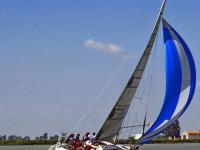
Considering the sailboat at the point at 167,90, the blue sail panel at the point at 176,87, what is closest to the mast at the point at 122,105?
the sailboat at the point at 167,90

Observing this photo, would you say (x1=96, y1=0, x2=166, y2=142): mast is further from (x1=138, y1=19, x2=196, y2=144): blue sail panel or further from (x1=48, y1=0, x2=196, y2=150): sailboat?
(x1=138, y1=19, x2=196, y2=144): blue sail panel

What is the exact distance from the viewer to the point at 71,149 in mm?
28828

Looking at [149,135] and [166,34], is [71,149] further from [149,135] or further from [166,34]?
[166,34]

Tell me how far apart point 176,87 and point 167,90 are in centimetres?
43

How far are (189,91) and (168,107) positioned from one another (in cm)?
120

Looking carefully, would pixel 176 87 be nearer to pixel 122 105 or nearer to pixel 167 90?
pixel 167 90

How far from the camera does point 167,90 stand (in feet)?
86.4

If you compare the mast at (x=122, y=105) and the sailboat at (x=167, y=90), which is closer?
the sailboat at (x=167, y=90)

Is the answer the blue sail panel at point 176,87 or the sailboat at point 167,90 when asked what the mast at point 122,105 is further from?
the blue sail panel at point 176,87

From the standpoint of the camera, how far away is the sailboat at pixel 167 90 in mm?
26062

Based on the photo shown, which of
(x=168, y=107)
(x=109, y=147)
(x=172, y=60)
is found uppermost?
(x=172, y=60)

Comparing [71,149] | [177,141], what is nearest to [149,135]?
[71,149]

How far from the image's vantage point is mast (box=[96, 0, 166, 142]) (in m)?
27.7

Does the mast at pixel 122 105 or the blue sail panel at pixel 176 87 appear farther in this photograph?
the mast at pixel 122 105
